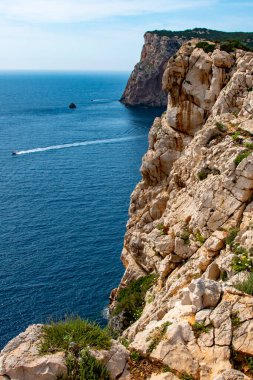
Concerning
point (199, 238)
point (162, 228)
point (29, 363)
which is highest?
point (29, 363)

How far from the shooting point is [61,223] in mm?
81125

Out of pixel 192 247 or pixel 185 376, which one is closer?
pixel 185 376

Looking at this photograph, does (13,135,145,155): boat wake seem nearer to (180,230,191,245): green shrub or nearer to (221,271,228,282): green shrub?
(180,230,191,245): green shrub

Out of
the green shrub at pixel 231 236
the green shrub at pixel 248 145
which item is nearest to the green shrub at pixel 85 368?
the green shrub at pixel 231 236

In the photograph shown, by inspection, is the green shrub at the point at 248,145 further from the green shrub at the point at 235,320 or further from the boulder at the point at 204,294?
the green shrub at the point at 235,320

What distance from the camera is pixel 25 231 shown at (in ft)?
253

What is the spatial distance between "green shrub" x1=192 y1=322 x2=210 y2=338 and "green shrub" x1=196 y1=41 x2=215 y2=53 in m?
37.2

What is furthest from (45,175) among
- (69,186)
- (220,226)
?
(220,226)

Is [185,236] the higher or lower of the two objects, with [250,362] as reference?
lower

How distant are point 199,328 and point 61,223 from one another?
219 feet

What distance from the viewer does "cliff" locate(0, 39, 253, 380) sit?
1508 cm

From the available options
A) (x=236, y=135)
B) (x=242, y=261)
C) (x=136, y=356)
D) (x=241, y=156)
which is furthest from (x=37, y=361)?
(x=236, y=135)

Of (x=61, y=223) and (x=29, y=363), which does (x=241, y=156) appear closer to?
(x=29, y=363)

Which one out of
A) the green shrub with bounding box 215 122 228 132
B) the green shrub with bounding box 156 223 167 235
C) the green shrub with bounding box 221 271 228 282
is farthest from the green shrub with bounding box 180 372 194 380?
the green shrub with bounding box 215 122 228 132
